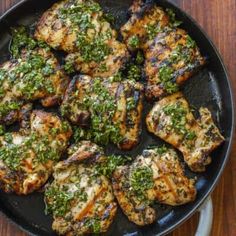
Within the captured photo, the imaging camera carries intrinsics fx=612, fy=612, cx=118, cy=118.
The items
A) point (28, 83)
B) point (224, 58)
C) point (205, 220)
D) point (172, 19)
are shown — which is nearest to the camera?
point (205, 220)

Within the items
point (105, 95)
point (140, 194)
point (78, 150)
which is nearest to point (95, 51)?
point (105, 95)

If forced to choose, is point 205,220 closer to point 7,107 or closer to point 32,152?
point 32,152

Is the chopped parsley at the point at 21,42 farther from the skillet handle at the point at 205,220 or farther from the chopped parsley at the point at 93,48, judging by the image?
the skillet handle at the point at 205,220

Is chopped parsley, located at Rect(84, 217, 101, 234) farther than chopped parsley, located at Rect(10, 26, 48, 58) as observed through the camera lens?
No

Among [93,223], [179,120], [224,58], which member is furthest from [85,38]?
[93,223]

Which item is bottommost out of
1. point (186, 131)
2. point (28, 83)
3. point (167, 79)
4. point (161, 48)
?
point (186, 131)

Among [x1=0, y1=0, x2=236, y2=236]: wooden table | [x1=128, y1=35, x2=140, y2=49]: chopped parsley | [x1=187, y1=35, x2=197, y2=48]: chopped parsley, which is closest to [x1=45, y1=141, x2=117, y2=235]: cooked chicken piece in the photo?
[x1=0, y1=0, x2=236, y2=236]: wooden table

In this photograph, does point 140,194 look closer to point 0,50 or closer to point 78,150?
point 78,150

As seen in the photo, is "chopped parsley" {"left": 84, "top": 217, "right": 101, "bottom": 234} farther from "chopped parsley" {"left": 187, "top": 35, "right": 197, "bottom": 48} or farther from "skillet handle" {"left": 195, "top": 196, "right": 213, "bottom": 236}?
"chopped parsley" {"left": 187, "top": 35, "right": 197, "bottom": 48}
